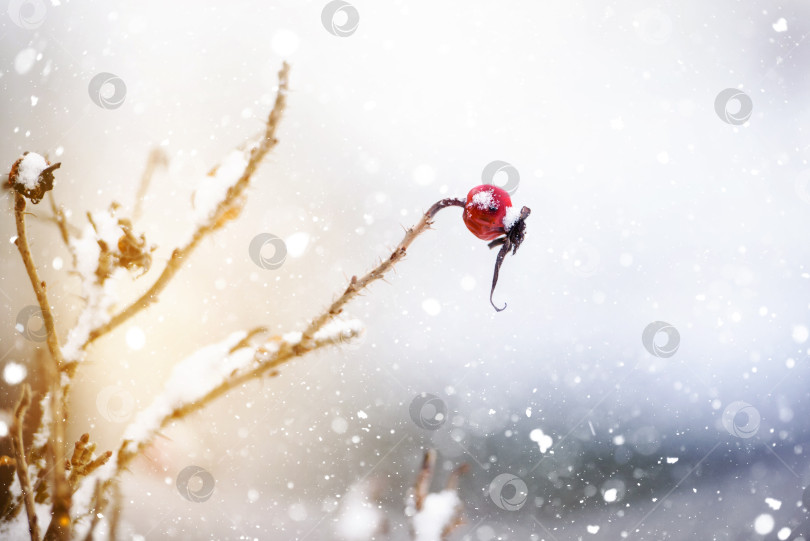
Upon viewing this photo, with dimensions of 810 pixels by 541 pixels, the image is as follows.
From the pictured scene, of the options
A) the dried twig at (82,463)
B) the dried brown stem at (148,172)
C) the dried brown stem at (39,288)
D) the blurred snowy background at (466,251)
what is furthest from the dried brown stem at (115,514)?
the dried brown stem at (148,172)

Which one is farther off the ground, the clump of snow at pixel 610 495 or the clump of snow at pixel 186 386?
the clump of snow at pixel 186 386

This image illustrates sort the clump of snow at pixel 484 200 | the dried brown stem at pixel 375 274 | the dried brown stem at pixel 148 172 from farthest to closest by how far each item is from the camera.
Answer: the dried brown stem at pixel 148 172, the clump of snow at pixel 484 200, the dried brown stem at pixel 375 274

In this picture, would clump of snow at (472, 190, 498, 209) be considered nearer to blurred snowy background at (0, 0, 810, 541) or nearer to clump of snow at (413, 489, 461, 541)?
blurred snowy background at (0, 0, 810, 541)

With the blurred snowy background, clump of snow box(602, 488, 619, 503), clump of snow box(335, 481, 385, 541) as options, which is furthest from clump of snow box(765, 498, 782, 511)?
clump of snow box(335, 481, 385, 541)

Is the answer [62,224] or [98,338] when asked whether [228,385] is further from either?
[62,224]

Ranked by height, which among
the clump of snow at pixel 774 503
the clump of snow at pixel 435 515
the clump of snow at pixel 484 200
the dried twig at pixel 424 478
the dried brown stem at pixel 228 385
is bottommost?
the clump of snow at pixel 774 503

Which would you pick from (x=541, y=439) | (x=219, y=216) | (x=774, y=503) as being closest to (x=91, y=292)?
(x=219, y=216)

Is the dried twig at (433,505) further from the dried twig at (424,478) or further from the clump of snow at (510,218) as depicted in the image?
the clump of snow at (510,218)
